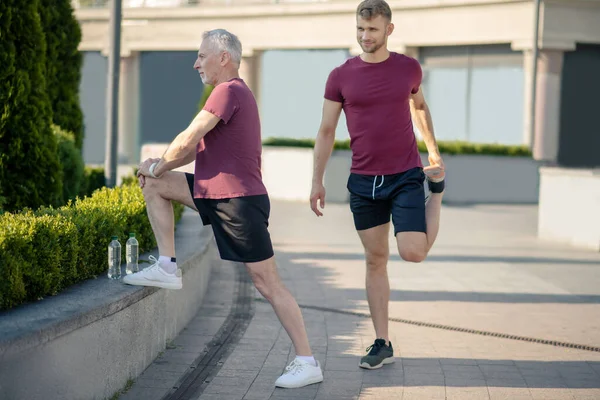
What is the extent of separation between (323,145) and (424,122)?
2.23 ft

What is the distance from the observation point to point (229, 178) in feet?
21.7

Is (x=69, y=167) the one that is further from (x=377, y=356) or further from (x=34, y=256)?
(x=34, y=256)

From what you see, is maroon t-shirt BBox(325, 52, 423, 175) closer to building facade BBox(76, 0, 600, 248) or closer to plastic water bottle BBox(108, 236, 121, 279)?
plastic water bottle BBox(108, 236, 121, 279)

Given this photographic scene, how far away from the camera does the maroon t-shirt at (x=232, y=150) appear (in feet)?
21.6

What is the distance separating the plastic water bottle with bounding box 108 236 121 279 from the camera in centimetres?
711

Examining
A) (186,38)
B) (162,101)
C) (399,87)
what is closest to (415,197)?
(399,87)

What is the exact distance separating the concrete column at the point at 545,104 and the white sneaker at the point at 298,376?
78.5ft

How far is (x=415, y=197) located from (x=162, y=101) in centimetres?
3574

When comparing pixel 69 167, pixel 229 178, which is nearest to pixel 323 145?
pixel 229 178

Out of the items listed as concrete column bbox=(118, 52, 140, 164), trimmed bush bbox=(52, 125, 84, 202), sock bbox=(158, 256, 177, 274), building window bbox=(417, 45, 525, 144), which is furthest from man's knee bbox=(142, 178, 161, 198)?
concrete column bbox=(118, 52, 140, 164)

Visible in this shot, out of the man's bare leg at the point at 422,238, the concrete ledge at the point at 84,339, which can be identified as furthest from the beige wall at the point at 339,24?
the concrete ledge at the point at 84,339

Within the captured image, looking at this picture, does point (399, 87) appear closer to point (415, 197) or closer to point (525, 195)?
point (415, 197)

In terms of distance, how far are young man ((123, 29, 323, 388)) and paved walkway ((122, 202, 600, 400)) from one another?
23.1 inches

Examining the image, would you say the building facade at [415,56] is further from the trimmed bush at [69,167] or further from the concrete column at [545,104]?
the trimmed bush at [69,167]
